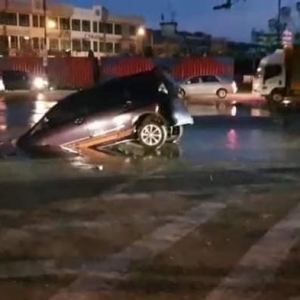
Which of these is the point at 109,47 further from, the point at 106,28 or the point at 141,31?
the point at 141,31

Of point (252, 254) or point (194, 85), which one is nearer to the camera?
point (252, 254)

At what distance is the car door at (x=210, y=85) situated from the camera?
43.1 metres

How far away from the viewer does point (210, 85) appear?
43.1m

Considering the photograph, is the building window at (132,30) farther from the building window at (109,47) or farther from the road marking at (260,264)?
the road marking at (260,264)

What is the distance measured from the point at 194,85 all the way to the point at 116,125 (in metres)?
27.3

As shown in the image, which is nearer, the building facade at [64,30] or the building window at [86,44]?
the building facade at [64,30]

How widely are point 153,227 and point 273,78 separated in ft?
98.4

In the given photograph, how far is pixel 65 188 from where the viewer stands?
1123 centimetres

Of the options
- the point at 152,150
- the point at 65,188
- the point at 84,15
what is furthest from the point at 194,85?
the point at 84,15

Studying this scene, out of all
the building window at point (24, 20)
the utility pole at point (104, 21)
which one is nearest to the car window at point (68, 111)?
the building window at point (24, 20)

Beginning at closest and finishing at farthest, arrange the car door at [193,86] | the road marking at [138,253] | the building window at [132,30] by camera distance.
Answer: the road marking at [138,253] < the car door at [193,86] < the building window at [132,30]

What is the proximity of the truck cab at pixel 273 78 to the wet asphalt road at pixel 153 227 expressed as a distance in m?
22.5

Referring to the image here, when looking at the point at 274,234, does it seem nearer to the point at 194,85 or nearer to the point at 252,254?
the point at 252,254

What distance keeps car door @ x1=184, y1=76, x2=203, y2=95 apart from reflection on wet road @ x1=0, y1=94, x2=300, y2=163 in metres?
14.0
